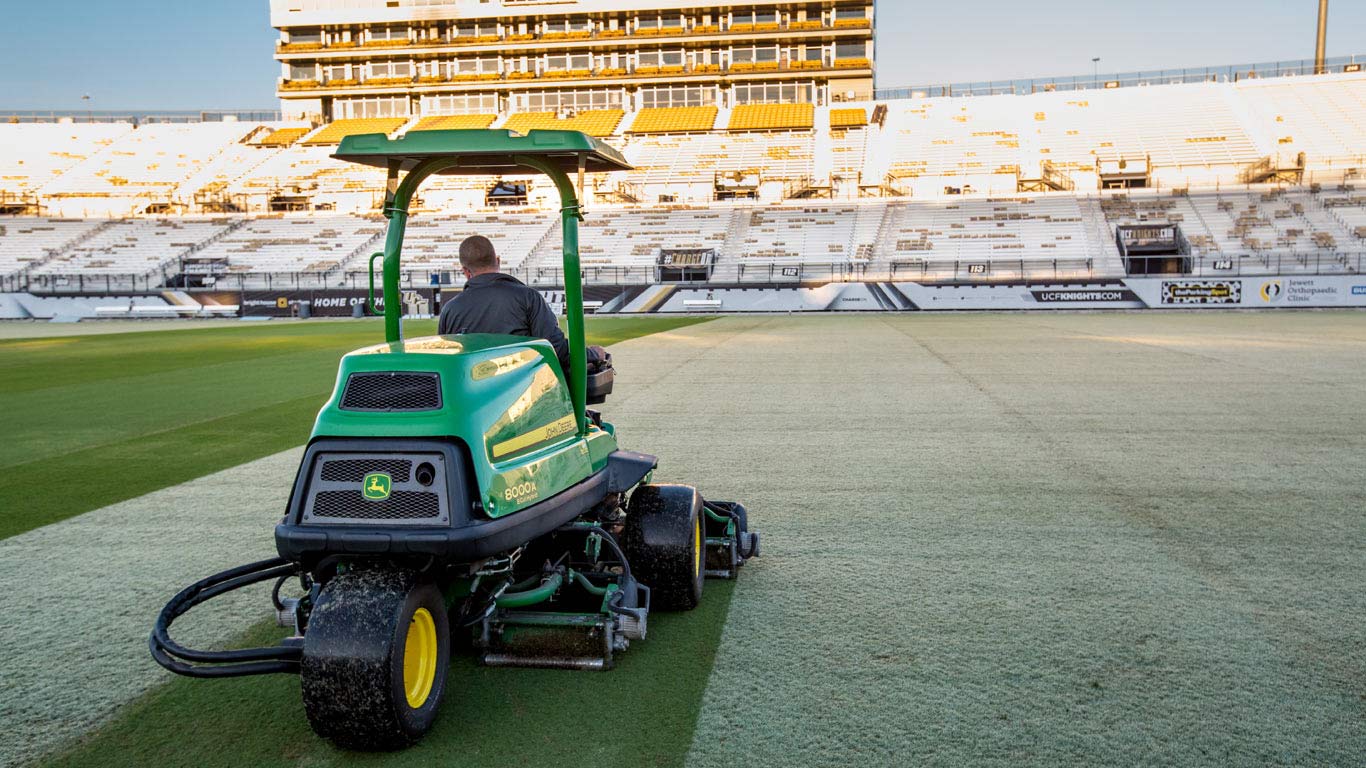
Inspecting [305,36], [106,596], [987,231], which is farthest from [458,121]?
[106,596]

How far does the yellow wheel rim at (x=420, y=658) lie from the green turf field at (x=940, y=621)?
0.16 metres

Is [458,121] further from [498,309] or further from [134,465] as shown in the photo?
[498,309]

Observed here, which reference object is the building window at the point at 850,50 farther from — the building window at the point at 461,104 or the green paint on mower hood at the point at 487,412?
the green paint on mower hood at the point at 487,412

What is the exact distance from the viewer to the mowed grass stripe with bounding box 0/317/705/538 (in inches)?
312

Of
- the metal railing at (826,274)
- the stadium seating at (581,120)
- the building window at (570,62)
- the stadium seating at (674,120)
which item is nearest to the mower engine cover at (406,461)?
the metal railing at (826,274)

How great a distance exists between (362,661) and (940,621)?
258 centimetres

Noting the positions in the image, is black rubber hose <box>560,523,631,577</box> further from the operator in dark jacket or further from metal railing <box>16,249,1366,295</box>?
metal railing <box>16,249,1366,295</box>

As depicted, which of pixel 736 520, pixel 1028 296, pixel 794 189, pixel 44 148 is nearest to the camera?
pixel 736 520

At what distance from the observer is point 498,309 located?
14.4 feet

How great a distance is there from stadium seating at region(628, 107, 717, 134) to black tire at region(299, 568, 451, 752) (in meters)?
60.1

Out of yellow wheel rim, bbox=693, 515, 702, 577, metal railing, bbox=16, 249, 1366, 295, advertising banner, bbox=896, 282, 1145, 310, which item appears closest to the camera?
yellow wheel rim, bbox=693, 515, 702, 577

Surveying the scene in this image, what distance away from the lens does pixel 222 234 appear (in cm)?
5284

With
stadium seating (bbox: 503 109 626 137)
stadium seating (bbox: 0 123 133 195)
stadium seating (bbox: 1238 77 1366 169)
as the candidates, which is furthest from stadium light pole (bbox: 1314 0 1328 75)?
stadium seating (bbox: 0 123 133 195)

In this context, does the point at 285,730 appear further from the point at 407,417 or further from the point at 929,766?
the point at 929,766
